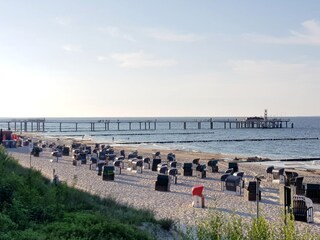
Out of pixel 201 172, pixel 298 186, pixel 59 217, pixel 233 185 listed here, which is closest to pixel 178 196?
pixel 233 185

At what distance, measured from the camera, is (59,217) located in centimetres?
853

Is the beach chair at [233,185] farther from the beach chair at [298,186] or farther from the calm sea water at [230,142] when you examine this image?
the calm sea water at [230,142]

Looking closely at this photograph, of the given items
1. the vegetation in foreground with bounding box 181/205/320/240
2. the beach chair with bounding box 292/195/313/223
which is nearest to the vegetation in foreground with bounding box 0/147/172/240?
the vegetation in foreground with bounding box 181/205/320/240

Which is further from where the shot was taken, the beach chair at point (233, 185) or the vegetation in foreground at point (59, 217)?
the beach chair at point (233, 185)

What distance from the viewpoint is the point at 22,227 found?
7.63 metres

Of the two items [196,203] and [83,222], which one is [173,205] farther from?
[83,222]

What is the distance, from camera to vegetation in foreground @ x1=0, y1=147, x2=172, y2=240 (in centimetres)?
737

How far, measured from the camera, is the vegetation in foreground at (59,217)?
24.2ft

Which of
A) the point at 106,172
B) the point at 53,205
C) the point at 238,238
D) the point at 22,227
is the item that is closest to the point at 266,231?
the point at 238,238

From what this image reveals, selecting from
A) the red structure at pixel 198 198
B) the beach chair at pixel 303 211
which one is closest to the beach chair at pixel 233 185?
the red structure at pixel 198 198

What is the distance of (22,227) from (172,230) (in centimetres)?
324

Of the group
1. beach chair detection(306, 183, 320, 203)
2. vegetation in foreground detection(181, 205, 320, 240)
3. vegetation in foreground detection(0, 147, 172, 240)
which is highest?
vegetation in foreground detection(181, 205, 320, 240)

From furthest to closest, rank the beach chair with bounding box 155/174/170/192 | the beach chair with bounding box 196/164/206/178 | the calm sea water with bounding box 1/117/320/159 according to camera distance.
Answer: the calm sea water with bounding box 1/117/320/159 → the beach chair with bounding box 196/164/206/178 → the beach chair with bounding box 155/174/170/192

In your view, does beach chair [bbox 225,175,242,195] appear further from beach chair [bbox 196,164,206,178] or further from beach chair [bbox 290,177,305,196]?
beach chair [bbox 196,164,206,178]
